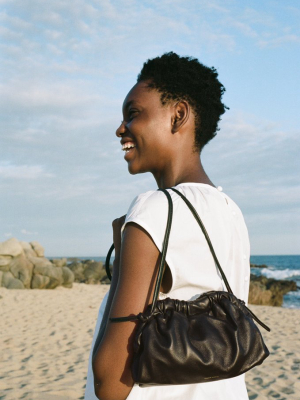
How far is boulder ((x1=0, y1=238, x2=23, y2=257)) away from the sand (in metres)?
3.15

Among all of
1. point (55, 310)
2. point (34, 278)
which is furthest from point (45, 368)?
point (34, 278)

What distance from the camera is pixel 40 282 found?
1639cm

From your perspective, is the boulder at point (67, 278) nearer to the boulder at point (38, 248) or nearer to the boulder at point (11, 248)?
the boulder at point (38, 248)

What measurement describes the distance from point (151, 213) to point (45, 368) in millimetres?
6145

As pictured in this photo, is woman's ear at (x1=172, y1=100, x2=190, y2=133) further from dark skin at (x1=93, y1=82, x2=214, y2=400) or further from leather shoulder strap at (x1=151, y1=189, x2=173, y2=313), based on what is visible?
leather shoulder strap at (x1=151, y1=189, x2=173, y2=313)

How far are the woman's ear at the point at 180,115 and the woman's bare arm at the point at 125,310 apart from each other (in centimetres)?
48

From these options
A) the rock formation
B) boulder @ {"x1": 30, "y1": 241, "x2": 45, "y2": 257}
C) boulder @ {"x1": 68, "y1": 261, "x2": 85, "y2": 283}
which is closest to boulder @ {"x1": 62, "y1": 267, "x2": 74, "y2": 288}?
the rock formation

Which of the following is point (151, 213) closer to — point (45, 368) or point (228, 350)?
point (228, 350)

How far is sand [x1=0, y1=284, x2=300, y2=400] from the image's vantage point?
18.3 ft

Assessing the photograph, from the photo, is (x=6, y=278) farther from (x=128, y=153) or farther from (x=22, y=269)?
(x=128, y=153)

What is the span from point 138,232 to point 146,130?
18.2 inches

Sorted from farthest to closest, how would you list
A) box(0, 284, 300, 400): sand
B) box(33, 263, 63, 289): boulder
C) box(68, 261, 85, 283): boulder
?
box(68, 261, 85, 283): boulder < box(33, 263, 63, 289): boulder < box(0, 284, 300, 400): sand

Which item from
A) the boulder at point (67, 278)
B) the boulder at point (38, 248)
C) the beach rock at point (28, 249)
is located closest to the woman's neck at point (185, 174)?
the boulder at point (67, 278)

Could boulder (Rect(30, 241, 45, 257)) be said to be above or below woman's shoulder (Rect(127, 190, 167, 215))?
below
